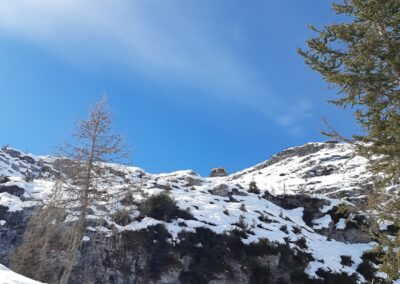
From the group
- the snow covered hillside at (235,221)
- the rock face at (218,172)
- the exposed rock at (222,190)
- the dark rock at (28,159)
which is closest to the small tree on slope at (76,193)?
the snow covered hillside at (235,221)

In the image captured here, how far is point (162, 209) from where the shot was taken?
72.6 feet

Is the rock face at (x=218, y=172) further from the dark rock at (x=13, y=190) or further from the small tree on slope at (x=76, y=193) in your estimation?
the small tree on slope at (x=76, y=193)

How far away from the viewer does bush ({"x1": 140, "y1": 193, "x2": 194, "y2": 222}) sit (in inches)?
844

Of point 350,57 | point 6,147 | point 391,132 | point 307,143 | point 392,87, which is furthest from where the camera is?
point 307,143

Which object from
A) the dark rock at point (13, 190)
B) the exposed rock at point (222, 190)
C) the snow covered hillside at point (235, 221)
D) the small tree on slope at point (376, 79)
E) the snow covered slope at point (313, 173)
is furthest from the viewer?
the snow covered slope at point (313, 173)

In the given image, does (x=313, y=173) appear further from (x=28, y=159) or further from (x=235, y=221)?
(x=235, y=221)

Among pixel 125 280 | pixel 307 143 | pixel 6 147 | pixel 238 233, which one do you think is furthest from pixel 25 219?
pixel 307 143

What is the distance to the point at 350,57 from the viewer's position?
1055cm

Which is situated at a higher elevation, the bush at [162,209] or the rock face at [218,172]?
the rock face at [218,172]

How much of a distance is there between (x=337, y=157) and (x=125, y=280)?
199 ft

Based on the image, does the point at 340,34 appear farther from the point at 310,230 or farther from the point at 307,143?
the point at 307,143

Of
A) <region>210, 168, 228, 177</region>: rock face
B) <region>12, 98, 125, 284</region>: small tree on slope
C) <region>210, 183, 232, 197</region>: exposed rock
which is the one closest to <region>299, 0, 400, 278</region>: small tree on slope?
<region>12, 98, 125, 284</region>: small tree on slope

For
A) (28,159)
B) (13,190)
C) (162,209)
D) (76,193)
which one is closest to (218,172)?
(28,159)

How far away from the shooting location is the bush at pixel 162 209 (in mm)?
21438
